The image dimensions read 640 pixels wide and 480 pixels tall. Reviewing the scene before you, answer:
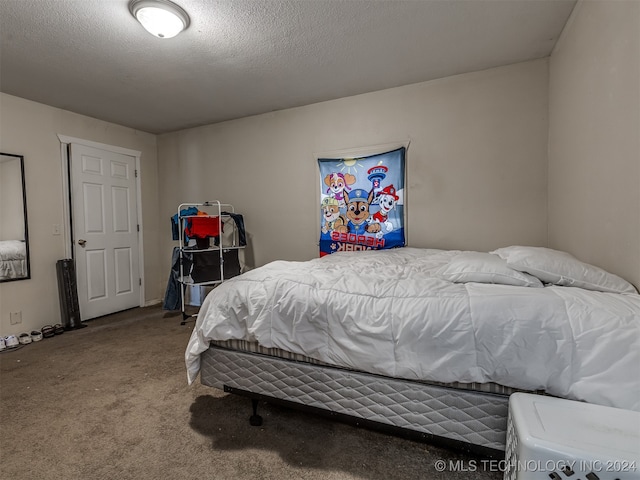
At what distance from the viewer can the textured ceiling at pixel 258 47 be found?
1.88 metres

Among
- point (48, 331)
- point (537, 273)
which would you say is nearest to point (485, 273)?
point (537, 273)

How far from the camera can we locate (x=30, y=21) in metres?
1.91

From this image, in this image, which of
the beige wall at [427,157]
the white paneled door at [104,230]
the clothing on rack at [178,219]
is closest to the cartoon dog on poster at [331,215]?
the beige wall at [427,157]

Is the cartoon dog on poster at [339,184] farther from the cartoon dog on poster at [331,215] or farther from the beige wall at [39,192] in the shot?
the beige wall at [39,192]

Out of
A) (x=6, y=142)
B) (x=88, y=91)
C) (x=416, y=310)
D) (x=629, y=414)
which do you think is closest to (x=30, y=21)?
(x=88, y=91)

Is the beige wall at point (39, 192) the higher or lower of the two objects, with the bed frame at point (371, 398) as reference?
higher

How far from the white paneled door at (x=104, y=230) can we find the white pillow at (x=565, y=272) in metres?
4.12

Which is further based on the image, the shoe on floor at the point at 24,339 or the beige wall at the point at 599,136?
→ the shoe on floor at the point at 24,339

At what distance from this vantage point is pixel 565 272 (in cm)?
136

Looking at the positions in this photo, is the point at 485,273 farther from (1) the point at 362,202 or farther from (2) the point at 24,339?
(2) the point at 24,339

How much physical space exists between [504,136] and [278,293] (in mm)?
2380

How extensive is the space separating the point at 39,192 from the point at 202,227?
1621 mm

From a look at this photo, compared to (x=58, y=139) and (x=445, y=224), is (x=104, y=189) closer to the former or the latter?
(x=58, y=139)

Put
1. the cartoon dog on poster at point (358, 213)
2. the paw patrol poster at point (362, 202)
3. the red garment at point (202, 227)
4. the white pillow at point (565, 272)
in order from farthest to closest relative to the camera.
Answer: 1. the red garment at point (202, 227)
2. the cartoon dog on poster at point (358, 213)
3. the paw patrol poster at point (362, 202)
4. the white pillow at point (565, 272)
